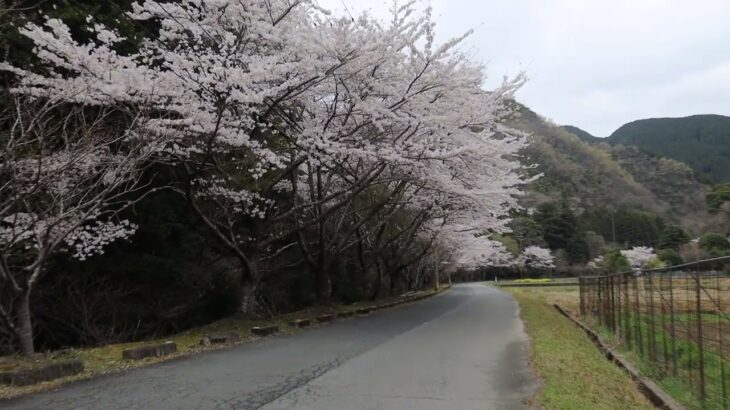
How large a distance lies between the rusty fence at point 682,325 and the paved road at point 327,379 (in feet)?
6.52

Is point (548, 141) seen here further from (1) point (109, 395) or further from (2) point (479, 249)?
(1) point (109, 395)

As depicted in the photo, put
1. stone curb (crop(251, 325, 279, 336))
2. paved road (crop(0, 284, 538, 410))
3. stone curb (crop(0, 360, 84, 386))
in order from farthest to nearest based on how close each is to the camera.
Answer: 1. stone curb (crop(251, 325, 279, 336))
2. stone curb (crop(0, 360, 84, 386))
3. paved road (crop(0, 284, 538, 410))

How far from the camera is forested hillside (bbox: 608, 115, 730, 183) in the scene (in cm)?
10790

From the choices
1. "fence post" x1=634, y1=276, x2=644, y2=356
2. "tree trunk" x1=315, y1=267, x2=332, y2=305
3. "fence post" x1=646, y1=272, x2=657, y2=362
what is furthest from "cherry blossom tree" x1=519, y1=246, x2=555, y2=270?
"fence post" x1=646, y1=272, x2=657, y2=362

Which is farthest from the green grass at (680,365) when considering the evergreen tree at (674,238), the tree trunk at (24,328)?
the evergreen tree at (674,238)

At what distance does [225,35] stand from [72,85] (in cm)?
342

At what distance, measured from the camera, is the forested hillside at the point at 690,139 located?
10790cm

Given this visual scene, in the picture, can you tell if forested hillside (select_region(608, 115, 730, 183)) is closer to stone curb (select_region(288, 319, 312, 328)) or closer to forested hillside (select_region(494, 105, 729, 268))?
forested hillside (select_region(494, 105, 729, 268))

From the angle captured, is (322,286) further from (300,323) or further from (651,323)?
(651,323)

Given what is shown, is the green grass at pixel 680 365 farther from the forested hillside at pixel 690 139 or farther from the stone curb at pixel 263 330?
the forested hillside at pixel 690 139

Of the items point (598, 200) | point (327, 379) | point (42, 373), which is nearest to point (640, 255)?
point (598, 200)

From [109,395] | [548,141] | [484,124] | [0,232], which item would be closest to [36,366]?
[109,395]

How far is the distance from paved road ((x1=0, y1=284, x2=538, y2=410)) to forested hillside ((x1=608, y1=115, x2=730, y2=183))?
350 ft

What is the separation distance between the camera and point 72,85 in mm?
10805
